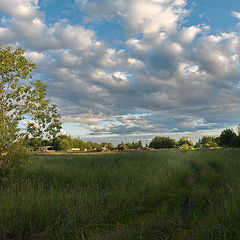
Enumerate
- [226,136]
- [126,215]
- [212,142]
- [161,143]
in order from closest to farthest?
[126,215], [226,136], [212,142], [161,143]

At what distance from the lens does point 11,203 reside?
24.1 feet

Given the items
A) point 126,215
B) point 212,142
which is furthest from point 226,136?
point 126,215

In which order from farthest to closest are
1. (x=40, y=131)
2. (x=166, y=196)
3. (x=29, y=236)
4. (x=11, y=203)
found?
(x=40, y=131)
(x=166, y=196)
(x=11, y=203)
(x=29, y=236)

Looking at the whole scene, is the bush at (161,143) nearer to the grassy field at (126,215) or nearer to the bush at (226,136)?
the bush at (226,136)

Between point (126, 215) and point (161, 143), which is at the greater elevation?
point (161, 143)

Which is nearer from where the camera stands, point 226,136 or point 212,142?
point 226,136

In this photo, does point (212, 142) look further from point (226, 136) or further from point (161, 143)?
point (226, 136)

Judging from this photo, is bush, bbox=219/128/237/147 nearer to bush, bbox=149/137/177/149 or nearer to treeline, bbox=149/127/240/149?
treeline, bbox=149/127/240/149

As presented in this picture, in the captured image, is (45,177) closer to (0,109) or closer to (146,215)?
(0,109)

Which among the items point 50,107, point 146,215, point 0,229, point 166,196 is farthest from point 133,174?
point 0,229

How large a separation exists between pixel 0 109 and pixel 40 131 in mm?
2209

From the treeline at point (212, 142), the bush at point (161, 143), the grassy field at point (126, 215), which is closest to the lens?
the grassy field at point (126, 215)

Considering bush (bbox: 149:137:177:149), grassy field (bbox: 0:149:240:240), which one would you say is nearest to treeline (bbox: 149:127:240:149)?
Result: bush (bbox: 149:137:177:149)

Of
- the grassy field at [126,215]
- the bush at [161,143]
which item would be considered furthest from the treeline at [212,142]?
the grassy field at [126,215]
